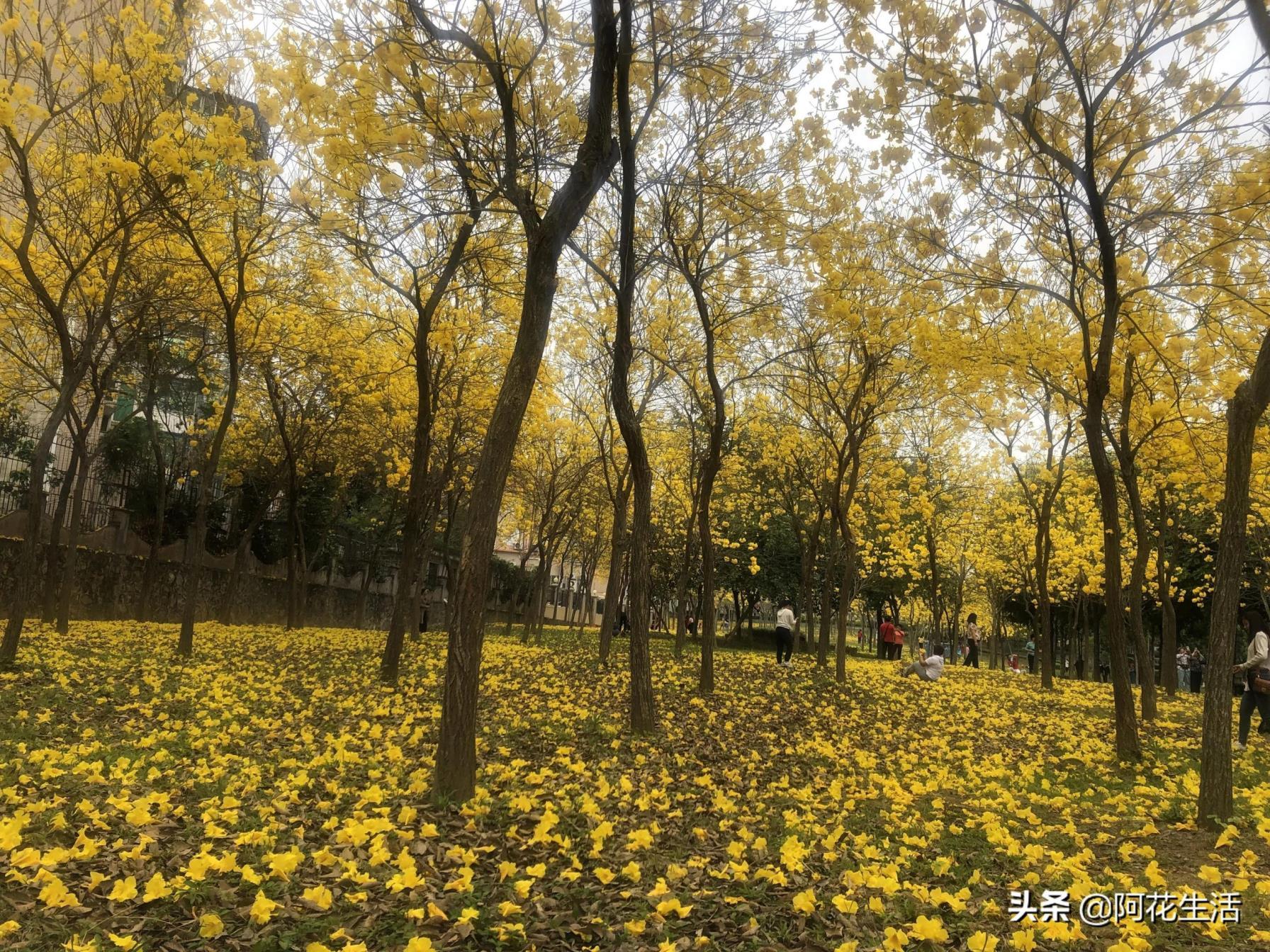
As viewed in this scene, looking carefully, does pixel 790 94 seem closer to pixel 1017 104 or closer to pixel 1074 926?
pixel 1017 104

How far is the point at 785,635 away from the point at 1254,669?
8.34 metres

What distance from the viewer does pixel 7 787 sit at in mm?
4293

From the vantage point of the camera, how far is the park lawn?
3.27 m

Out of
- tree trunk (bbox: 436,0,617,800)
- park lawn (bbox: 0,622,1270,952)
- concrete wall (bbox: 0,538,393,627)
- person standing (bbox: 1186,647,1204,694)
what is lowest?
person standing (bbox: 1186,647,1204,694)

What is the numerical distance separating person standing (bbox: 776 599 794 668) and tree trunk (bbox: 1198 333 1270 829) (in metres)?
10.4

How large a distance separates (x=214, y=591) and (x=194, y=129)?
42.6 ft

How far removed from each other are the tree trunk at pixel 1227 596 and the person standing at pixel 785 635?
408 inches

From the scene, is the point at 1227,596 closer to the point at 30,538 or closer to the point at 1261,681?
the point at 1261,681

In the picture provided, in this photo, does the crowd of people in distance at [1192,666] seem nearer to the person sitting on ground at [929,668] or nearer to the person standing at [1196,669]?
the person standing at [1196,669]

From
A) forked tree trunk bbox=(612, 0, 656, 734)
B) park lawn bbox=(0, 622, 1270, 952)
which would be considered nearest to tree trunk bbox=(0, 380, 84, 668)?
park lawn bbox=(0, 622, 1270, 952)

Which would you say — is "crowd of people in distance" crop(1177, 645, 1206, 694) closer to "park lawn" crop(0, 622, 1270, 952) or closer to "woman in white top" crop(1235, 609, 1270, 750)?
"woman in white top" crop(1235, 609, 1270, 750)

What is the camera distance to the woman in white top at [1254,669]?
8.67 metres

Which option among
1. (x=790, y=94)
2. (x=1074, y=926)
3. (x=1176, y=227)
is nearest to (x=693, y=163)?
(x=790, y=94)

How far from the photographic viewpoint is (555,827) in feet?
14.9
